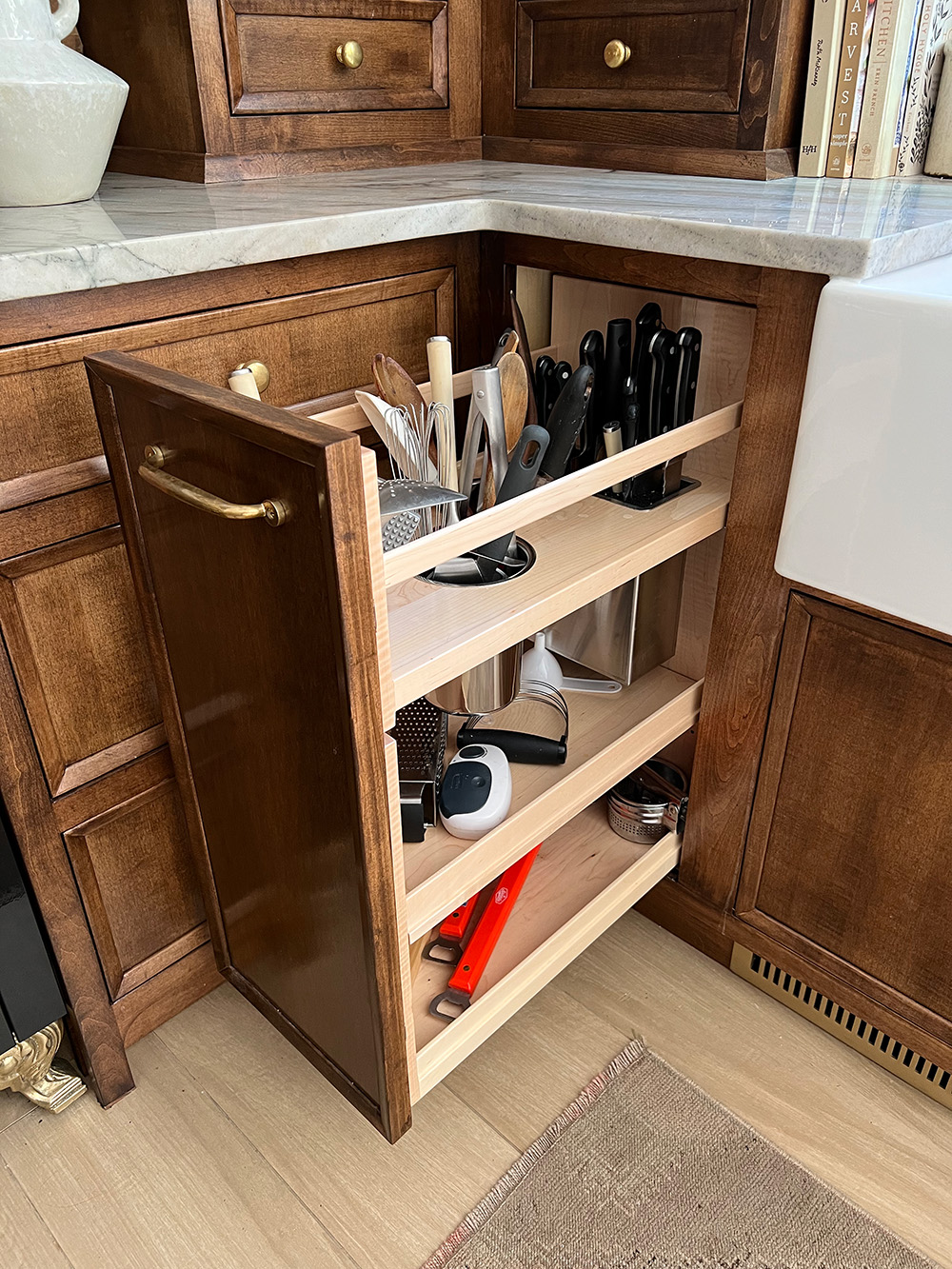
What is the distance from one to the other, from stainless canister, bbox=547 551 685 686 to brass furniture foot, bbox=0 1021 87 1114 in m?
0.75

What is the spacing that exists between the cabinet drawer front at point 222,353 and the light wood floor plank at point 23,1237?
0.77 metres

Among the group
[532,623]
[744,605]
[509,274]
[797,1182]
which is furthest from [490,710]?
[797,1182]

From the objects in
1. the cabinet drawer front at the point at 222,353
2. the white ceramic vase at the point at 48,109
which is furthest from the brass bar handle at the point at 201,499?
the white ceramic vase at the point at 48,109

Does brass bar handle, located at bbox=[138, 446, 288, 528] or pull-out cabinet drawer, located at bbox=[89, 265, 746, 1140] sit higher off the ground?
brass bar handle, located at bbox=[138, 446, 288, 528]

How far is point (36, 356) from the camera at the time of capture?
2.47 ft

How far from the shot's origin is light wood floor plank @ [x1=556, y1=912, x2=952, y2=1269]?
1.03m

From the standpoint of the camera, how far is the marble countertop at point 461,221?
2.49 feet

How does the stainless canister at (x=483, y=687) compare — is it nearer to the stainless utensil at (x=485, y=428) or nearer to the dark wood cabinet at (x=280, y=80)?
the stainless utensil at (x=485, y=428)

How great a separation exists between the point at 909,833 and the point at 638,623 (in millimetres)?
369

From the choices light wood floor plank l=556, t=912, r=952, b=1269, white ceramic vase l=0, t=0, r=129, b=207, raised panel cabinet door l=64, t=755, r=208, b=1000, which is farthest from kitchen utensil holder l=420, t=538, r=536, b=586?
light wood floor plank l=556, t=912, r=952, b=1269

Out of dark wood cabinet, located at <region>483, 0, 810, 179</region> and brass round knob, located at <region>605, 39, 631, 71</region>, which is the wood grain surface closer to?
dark wood cabinet, located at <region>483, 0, 810, 179</region>

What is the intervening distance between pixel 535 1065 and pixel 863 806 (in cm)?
51

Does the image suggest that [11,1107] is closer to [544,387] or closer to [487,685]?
[487,685]

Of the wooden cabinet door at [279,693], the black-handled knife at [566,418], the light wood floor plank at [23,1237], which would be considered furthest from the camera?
the light wood floor plank at [23,1237]
